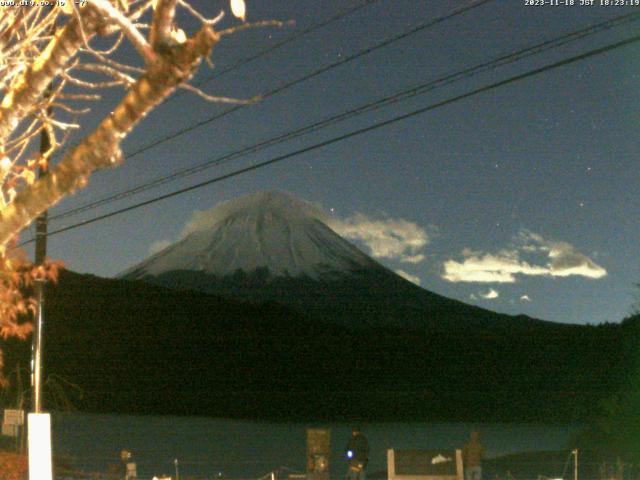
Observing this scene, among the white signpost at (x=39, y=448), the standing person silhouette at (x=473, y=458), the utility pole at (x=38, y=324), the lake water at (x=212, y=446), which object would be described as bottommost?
the lake water at (x=212, y=446)

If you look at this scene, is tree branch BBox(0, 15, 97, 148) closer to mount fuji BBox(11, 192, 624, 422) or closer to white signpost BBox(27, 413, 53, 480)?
white signpost BBox(27, 413, 53, 480)

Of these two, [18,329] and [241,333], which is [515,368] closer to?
[241,333]

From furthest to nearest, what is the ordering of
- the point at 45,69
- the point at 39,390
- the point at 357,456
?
the point at 357,456
the point at 39,390
the point at 45,69

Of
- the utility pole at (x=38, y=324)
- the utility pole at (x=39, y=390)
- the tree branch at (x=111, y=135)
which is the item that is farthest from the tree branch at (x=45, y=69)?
the utility pole at (x=38, y=324)

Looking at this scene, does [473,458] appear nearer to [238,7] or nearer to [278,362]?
[238,7]

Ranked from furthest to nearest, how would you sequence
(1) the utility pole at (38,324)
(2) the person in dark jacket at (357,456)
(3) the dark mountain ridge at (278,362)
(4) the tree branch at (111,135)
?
(3) the dark mountain ridge at (278,362), (2) the person in dark jacket at (357,456), (1) the utility pole at (38,324), (4) the tree branch at (111,135)

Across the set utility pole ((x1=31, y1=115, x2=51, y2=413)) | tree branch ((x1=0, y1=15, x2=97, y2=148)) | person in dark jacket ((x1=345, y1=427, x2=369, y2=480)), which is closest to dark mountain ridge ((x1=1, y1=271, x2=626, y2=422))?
person in dark jacket ((x1=345, y1=427, x2=369, y2=480))

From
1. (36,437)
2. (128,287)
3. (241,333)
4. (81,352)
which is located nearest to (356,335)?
(241,333)

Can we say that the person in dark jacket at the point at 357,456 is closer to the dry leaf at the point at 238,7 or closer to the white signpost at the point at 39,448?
the white signpost at the point at 39,448

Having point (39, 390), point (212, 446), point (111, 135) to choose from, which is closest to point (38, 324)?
point (39, 390)

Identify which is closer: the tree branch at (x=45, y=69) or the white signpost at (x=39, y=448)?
the tree branch at (x=45, y=69)

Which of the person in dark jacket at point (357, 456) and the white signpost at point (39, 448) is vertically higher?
the white signpost at point (39, 448)

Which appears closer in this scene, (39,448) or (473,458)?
(39,448)

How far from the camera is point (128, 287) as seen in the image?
18162 cm
